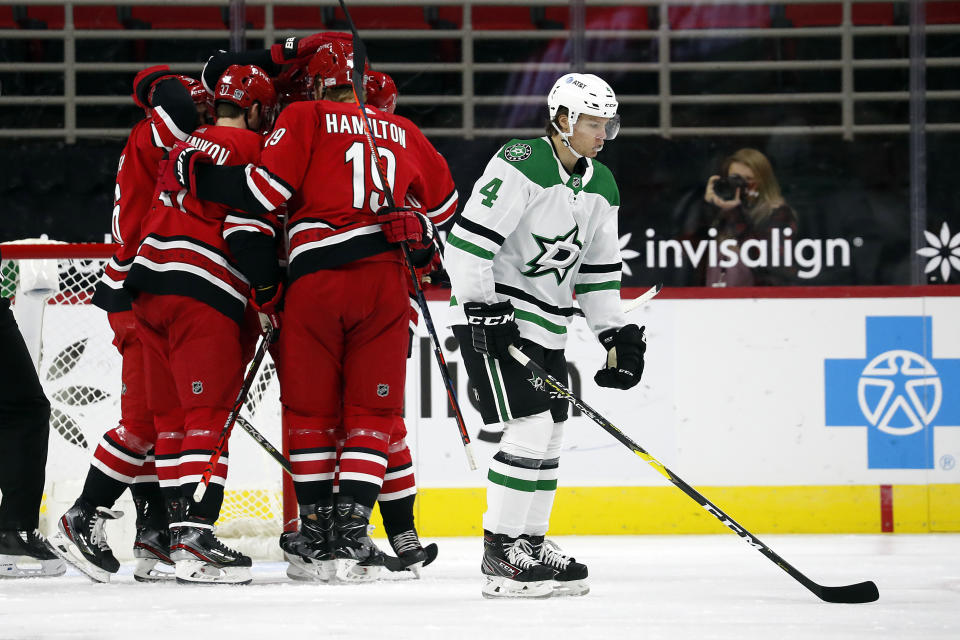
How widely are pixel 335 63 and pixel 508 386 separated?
3.06ft

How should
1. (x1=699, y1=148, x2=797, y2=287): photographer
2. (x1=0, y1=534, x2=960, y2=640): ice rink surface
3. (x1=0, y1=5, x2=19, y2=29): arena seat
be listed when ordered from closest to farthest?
(x1=0, y1=534, x2=960, y2=640): ice rink surface < (x1=699, y1=148, x2=797, y2=287): photographer < (x1=0, y1=5, x2=19, y2=29): arena seat

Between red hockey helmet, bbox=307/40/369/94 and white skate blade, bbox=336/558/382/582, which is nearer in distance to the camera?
white skate blade, bbox=336/558/382/582

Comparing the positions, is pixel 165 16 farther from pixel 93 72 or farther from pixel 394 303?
pixel 394 303

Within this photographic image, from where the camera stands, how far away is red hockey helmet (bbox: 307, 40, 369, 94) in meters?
3.20

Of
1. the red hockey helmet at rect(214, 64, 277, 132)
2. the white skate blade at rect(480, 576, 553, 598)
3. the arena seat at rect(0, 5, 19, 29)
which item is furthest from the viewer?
the arena seat at rect(0, 5, 19, 29)

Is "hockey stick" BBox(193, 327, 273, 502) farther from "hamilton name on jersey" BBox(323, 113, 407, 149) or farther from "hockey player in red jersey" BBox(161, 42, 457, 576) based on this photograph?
"hamilton name on jersey" BBox(323, 113, 407, 149)

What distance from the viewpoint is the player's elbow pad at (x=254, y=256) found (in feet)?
9.86

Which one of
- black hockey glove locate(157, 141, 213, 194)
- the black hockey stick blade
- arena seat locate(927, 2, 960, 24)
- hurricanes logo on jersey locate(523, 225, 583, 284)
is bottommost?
the black hockey stick blade

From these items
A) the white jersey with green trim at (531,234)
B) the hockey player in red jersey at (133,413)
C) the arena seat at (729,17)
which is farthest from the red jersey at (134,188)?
the arena seat at (729,17)

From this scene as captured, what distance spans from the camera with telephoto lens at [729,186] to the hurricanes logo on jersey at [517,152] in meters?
2.76

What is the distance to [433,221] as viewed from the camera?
331 centimetres

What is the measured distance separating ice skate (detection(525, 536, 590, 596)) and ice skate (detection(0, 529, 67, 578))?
1211 millimetres

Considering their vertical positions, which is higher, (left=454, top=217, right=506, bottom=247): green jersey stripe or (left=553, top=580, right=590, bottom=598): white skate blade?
(left=454, top=217, right=506, bottom=247): green jersey stripe

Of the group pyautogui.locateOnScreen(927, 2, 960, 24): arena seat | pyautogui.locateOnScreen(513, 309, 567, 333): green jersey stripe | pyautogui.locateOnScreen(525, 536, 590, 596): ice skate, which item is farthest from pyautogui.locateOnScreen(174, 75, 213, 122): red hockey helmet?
pyautogui.locateOnScreen(927, 2, 960, 24): arena seat
